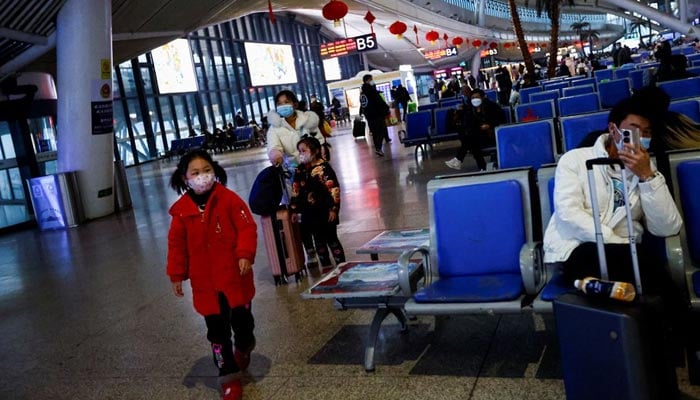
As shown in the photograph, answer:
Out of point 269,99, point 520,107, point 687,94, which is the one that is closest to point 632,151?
point 687,94

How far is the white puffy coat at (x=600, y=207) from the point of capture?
3027 mm

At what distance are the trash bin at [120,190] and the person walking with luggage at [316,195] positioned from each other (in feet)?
29.0

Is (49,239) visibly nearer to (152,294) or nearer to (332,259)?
(152,294)

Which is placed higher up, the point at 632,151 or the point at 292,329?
the point at 632,151

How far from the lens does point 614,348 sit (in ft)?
8.07

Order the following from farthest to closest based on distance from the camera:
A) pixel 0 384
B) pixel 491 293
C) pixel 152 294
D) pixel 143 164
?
pixel 143 164
pixel 152 294
pixel 0 384
pixel 491 293

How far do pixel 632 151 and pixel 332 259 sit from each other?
418 centimetres

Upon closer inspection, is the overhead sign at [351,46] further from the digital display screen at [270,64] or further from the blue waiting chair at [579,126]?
the blue waiting chair at [579,126]

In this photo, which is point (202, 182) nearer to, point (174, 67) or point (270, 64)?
point (174, 67)

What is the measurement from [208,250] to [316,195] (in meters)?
2.07

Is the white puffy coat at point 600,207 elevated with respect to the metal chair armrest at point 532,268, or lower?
elevated

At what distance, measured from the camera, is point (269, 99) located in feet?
140

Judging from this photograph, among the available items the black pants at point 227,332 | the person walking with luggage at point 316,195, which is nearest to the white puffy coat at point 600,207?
the black pants at point 227,332

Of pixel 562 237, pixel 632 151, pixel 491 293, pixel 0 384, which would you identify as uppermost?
pixel 632 151
